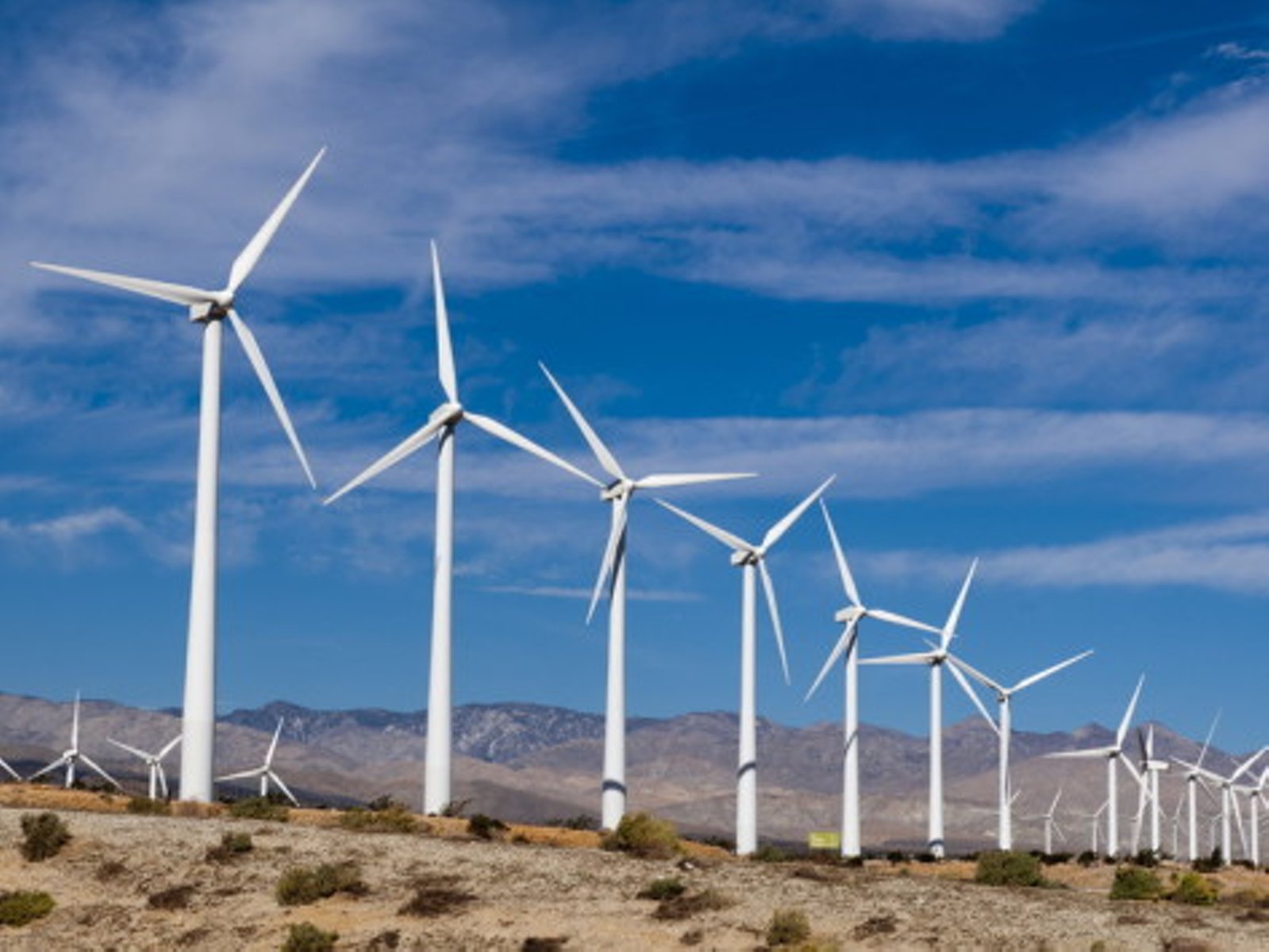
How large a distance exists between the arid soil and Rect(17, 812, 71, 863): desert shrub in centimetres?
34

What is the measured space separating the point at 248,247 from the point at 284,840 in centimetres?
3092

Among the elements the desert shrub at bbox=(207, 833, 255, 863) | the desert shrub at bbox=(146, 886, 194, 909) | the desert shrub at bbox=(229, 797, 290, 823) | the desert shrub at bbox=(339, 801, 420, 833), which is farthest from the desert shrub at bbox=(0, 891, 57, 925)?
the desert shrub at bbox=(339, 801, 420, 833)

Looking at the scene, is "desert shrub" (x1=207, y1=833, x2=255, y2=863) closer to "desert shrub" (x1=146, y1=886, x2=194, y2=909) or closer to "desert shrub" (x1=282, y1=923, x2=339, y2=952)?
"desert shrub" (x1=146, y1=886, x2=194, y2=909)

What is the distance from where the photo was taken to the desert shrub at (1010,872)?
73.9 m

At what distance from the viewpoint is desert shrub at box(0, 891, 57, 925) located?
190ft

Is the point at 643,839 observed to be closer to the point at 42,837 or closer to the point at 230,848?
the point at 230,848

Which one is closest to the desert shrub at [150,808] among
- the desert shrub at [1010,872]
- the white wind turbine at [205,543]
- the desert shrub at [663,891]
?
the white wind turbine at [205,543]

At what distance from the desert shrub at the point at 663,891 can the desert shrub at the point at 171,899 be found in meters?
13.9

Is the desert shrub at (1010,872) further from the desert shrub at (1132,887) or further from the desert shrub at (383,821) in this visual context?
the desert shrub at (383,821)

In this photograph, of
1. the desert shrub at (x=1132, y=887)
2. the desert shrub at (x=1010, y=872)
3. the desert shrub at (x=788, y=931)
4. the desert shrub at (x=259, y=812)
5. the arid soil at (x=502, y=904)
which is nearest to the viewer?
the desert shrub at (x=788, y=931)

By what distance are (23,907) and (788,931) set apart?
76.4ft

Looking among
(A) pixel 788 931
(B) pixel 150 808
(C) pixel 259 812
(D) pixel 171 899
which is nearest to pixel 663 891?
(A) pixel 788 931

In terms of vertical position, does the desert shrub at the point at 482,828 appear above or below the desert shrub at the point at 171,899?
above

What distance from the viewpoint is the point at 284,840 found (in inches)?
2598
